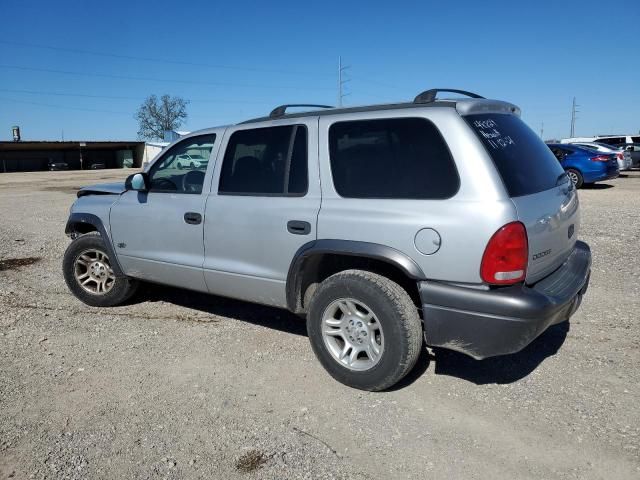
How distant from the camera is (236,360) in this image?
4.13 m

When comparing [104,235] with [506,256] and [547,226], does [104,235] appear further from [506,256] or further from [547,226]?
[547,226]

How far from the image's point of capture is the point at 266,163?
4086mm

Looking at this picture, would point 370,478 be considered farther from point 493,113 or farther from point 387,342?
point 493,113

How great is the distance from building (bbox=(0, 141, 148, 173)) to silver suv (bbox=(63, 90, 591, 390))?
6131 centimetres

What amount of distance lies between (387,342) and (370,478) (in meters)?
0.91

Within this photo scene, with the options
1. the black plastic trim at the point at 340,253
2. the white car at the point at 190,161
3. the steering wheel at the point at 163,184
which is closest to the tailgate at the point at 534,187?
the black plastic trim at the point at 340,253

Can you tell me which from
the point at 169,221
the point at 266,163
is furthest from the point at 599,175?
the point at 169,221

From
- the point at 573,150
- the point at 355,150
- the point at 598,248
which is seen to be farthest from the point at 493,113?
the point at 573,150

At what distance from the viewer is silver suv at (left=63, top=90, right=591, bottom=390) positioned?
10.1ft

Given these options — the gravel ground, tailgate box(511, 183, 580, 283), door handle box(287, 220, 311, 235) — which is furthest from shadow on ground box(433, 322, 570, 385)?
door handle box(287, 220, 311, 235)

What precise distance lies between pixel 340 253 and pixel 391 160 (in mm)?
707

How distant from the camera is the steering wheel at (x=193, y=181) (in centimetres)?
445

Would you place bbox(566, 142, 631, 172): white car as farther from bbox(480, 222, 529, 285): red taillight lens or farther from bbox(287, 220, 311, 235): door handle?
bbox(287, 220, 311, 235): door handle

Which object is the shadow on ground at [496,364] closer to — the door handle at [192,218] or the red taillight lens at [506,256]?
the red taillight lens at [506,256]
